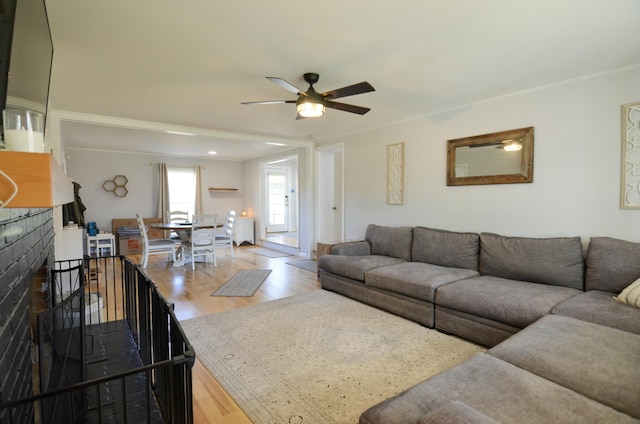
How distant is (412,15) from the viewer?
1927 mm

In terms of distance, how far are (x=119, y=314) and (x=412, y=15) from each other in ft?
12.6

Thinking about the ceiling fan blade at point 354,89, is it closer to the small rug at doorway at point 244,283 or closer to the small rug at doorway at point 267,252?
the small rug at doorway at point 244,283

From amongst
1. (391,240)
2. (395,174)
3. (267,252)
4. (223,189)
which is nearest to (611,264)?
(391,240)

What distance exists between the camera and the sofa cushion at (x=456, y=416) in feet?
3.33

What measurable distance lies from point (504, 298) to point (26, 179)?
2912mm

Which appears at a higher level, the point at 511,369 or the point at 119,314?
the point at 511,369

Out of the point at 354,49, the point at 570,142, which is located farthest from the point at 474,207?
the point at 354,49

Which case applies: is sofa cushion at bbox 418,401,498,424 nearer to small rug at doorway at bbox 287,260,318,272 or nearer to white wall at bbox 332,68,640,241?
white wall at bbox 332,68,640,241

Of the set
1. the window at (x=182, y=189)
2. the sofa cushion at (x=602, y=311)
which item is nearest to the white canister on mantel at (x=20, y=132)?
the sofa cushion at (x=602, y=311)

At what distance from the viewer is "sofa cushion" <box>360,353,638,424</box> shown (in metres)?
1.18

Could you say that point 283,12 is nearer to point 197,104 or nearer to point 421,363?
point 197,104

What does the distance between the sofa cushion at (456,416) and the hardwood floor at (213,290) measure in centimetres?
120

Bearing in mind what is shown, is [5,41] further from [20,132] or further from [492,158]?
[492,158]

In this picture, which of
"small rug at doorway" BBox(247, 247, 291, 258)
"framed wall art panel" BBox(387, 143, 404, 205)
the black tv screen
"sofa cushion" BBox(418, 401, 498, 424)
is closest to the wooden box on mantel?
the black tv screen
